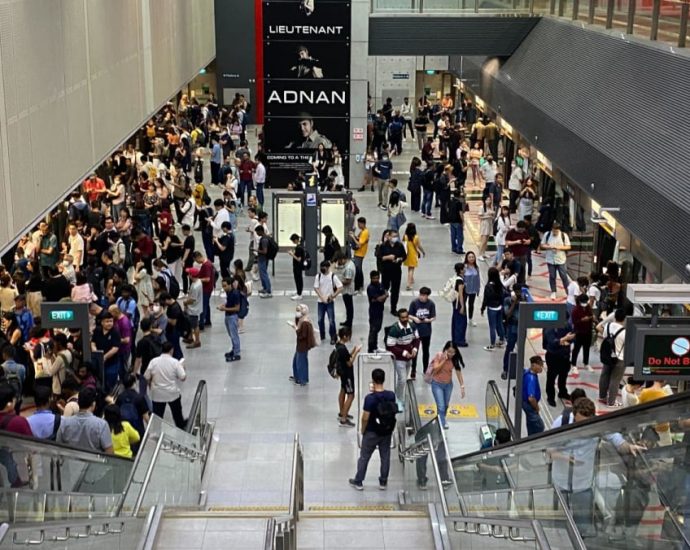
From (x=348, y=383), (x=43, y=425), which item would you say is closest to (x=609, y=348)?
(x=348, y=383)

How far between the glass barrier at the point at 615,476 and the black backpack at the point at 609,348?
241 inches

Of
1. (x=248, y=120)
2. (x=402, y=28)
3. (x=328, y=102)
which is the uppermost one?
(x=402, y=28)

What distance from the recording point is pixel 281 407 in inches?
611

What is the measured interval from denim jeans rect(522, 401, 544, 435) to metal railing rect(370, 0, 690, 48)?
19.7 feet

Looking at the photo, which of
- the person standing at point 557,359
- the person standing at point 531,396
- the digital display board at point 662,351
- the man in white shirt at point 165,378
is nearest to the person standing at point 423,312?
the person standing at point 557,359

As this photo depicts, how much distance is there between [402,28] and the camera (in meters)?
29.2

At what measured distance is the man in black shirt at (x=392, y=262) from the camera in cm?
1928

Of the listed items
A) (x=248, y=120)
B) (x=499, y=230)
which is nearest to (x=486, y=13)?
(x=499, y=230)

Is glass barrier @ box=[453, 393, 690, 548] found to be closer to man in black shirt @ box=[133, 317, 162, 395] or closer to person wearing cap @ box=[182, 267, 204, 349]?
man in black shirt @ box=[133, 317, 162, 395]

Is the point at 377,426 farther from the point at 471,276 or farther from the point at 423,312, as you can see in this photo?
the point at 471,276

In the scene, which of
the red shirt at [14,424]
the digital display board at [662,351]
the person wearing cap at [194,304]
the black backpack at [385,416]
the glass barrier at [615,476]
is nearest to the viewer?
the glass barrier at [615,476]

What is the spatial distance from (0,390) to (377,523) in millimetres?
3696

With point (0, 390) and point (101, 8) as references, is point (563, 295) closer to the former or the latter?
point (101, 8)

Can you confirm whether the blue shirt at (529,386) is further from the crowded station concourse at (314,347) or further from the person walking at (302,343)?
the person walking at (302,343)
